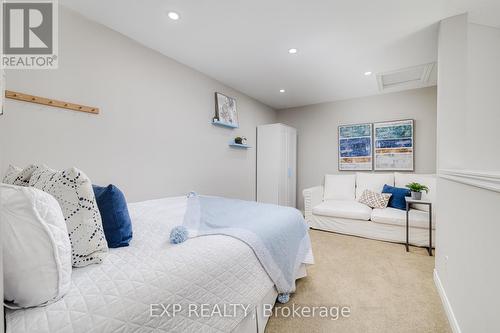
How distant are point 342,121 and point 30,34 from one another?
171 inches

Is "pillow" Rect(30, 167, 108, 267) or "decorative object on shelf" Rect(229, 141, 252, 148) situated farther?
"decorative object on shelf" Rect(229, 141, 252, 148)

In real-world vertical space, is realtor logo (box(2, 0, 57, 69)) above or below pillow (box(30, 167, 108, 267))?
above

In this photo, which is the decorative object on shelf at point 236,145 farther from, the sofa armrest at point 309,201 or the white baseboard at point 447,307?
the white baseboard at point 447,307

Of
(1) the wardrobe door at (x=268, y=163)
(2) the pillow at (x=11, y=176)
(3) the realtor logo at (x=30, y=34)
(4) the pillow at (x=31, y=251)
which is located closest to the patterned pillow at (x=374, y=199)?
(1) the wardrobe door at (x=268, y=163)

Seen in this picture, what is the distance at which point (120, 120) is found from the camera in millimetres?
2104

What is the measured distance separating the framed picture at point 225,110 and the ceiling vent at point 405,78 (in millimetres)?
2215

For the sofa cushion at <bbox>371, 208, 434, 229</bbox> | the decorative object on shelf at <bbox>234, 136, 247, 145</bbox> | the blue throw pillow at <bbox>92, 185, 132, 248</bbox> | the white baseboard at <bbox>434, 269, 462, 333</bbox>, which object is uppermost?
the decorative object on shelf at <bbox>234, 136, 247, 145</bbox>

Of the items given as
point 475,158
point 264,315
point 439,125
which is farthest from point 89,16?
point 475,158

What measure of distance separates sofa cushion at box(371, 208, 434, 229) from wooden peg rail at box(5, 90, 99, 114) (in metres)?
3.63

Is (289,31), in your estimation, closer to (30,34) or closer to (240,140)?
(240,140)

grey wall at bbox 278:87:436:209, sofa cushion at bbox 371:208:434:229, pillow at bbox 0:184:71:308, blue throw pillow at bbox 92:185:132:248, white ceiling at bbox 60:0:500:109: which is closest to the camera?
pillow at bbox 0:184:71:308

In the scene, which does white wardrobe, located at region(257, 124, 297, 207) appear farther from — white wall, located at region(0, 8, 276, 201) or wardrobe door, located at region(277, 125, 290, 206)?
white wall, located at region(0, 8, 276, 201)

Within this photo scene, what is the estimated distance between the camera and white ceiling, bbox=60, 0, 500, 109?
1729mm

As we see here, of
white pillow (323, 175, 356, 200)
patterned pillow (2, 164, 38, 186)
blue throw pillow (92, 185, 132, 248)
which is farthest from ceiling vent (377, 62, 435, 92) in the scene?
patterned pillow (2, 164, 38, 186)
